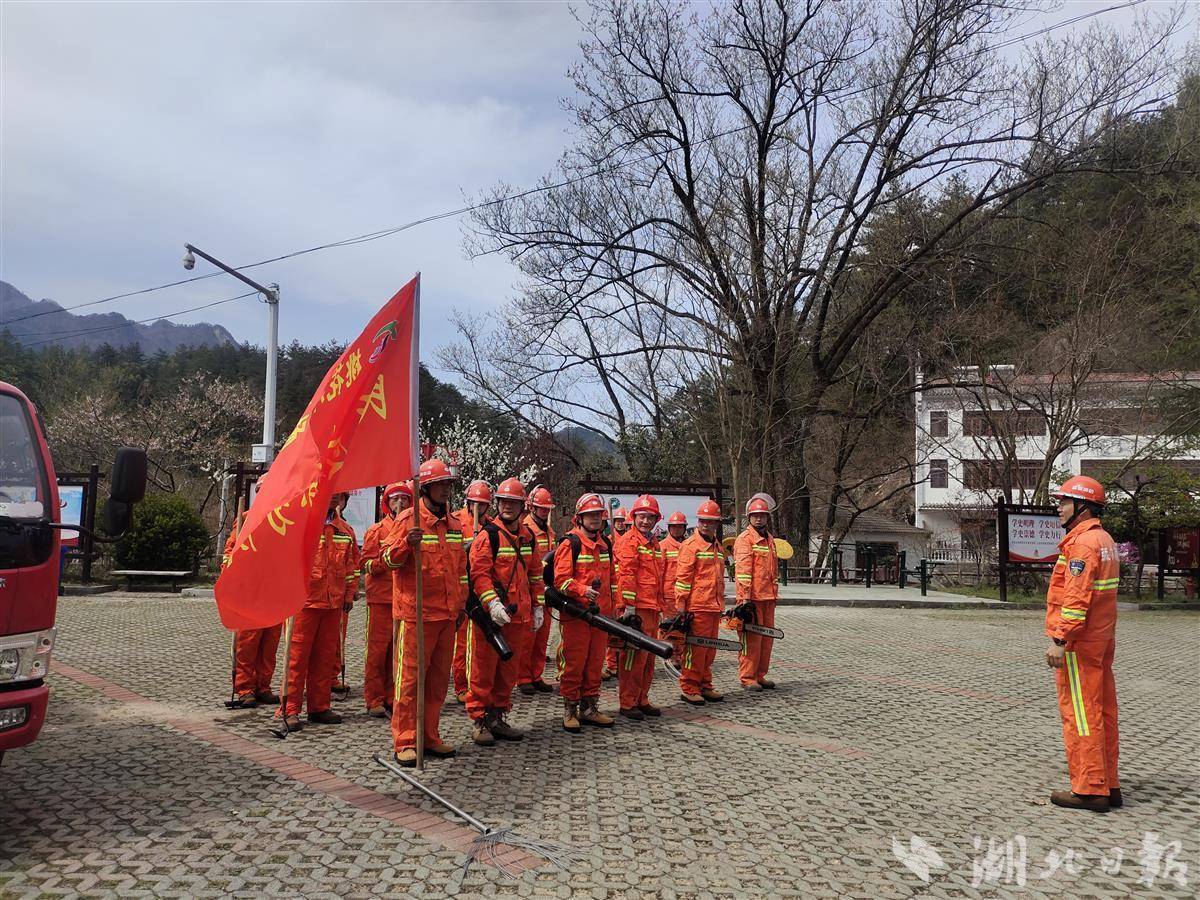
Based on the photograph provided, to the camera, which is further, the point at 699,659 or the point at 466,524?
the point at 699,659

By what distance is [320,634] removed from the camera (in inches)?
300

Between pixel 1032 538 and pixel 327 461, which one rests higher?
pixel 327 461

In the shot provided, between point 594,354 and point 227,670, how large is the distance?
68.2ft

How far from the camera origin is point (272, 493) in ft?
19.7

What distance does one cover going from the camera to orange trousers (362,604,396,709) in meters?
8.10

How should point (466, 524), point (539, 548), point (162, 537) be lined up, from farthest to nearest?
point (162, 537), point (466, 524), point (539, 548)

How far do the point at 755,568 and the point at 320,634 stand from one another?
4.69 meters

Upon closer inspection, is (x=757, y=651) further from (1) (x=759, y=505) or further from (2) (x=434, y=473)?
(2) (x=434, y=473)

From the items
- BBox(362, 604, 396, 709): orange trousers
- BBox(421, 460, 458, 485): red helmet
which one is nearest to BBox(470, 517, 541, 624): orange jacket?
BBox(421, 460, 458, 485): red helmet

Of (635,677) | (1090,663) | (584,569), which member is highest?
(584,569)

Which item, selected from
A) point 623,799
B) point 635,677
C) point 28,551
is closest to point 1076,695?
point 623,799

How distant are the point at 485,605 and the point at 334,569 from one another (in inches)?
64.4

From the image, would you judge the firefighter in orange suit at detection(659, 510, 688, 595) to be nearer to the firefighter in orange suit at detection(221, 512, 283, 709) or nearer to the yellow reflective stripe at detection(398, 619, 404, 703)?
the yellow reflective stripe at detection(398, 619, 404, 703)

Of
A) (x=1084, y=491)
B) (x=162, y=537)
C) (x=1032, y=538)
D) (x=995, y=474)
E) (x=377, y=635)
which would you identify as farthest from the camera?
(x=995, y=474)
